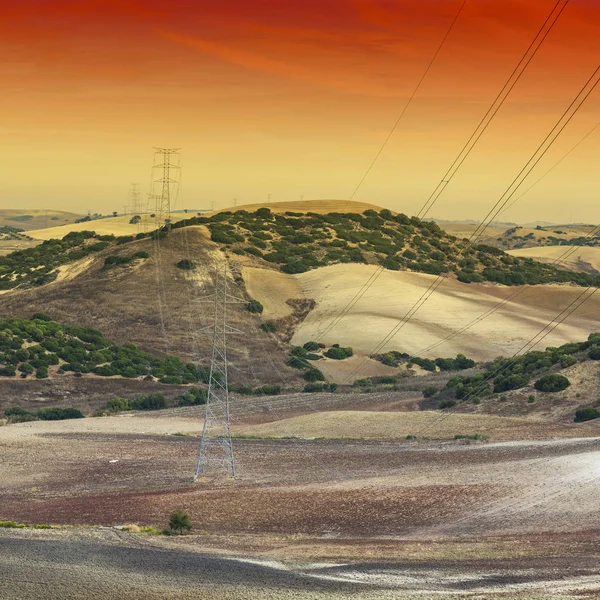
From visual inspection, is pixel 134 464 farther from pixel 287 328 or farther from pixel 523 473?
pixel 287 328

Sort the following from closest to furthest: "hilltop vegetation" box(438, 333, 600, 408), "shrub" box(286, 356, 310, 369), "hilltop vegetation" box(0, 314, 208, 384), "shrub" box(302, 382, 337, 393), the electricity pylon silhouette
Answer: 1. the electricity pylon silhouette
2. "hilltop vegetation" box(438, 333, 600, 408)
3. "hilltop vegetation" box(0, 314, 208, 384)
4. "shrub" box(302, 382, 337, 393)
5. "shrub" box(286, 356, 310, 369)

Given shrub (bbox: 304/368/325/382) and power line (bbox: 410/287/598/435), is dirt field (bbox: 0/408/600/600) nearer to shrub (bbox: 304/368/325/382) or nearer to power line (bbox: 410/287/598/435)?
power line (bbox: 410/287/598/435)

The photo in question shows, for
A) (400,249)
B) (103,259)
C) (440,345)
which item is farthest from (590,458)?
(400,249)

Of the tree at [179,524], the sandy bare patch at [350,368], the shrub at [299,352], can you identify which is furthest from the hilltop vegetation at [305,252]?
the tree at [179,524]

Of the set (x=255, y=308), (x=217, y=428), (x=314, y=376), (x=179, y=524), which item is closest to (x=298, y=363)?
(x=314, y=376)

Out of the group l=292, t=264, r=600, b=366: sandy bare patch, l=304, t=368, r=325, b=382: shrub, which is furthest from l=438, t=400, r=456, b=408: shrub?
l=292, t=264, r=600, b=366: sandy bare patch

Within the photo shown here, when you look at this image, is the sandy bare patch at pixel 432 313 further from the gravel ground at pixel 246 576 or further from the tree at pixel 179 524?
the gravel ground at pixel 246 576

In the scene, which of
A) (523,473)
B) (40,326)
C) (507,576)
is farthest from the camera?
(40,326)

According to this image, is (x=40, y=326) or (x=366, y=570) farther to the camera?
(x=40, y=326)
